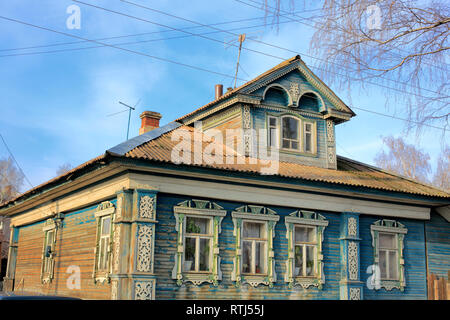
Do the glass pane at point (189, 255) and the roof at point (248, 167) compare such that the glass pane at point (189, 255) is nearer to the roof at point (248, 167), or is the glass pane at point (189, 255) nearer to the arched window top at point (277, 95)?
the roof at point (248, 167)

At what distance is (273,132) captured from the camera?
652 inches

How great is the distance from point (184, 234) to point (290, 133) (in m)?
5.58

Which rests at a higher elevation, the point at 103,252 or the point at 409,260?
the point at 409,260

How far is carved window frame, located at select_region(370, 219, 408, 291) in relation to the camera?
52.7 ft

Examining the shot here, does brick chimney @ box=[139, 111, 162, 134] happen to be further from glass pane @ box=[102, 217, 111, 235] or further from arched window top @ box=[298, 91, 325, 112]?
glass pane @ box=[102, 217, 111, 235]

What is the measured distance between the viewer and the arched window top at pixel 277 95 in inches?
655

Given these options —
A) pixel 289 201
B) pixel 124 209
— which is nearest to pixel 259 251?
pixel 289 201

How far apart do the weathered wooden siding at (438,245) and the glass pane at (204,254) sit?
8.09 meters

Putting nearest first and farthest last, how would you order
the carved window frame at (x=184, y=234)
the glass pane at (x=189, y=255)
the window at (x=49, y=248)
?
the carved window frame at (x=184, y=234), the glass pane at (x=189, y=255), the window at (x=49, y=248)

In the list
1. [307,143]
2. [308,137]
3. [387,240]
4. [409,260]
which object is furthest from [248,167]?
[409,260]

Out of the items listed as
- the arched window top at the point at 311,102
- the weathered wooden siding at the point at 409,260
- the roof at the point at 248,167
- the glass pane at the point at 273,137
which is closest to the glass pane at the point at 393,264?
the weathered wooden siding at the point at 409,260

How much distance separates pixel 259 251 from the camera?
46.9ft

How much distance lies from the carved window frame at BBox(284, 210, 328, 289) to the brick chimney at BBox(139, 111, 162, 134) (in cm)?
697

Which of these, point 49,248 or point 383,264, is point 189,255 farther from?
point 383,264
